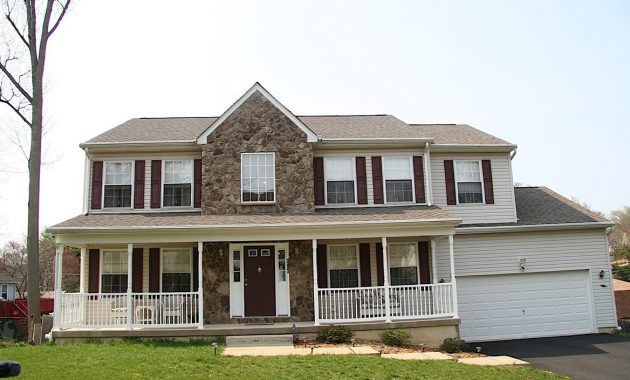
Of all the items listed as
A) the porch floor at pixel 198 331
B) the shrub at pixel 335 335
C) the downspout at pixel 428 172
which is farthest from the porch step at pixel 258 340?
the downspout at pixel 428 172

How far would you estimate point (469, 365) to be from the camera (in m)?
11.4

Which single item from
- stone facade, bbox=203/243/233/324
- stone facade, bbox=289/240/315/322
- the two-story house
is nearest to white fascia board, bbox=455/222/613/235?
the two-story house

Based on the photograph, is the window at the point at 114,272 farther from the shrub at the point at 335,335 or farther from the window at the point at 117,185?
the shrub at the point at 335,335

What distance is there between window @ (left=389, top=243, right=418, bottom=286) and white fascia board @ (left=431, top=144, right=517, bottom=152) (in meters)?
3.46

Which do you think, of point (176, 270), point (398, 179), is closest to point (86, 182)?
point (176, 270)

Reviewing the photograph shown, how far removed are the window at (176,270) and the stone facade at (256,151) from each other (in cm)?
171

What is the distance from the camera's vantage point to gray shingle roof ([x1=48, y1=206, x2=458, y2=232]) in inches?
570

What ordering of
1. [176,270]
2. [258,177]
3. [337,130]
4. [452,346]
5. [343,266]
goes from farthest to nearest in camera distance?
[337,130]
[343,266]
[176,270]
[258,177]
[452,346]

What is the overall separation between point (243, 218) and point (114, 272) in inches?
180

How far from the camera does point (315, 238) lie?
14586 millimetres

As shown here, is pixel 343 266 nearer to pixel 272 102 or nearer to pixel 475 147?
pixel 272 102

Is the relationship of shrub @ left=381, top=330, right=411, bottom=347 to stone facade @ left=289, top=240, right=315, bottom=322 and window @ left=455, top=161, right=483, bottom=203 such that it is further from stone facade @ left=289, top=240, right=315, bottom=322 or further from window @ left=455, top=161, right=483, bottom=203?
window @ left=455, top=161, right=483, bottom=203

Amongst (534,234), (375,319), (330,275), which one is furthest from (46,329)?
(534,234)

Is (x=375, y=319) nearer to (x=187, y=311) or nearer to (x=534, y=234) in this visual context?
(x=187, y=311)
